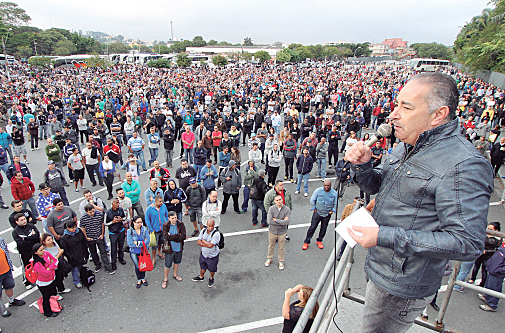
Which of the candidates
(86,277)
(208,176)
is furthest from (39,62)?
(86,277)

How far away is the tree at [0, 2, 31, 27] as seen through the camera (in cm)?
9012

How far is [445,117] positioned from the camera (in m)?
1.51

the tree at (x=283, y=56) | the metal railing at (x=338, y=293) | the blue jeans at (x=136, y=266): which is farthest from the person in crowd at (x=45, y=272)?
the tree at (x=283, y=56)

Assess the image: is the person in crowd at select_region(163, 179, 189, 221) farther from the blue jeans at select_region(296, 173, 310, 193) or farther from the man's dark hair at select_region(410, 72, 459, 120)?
the man's dark hair at select_region(410, 72, 459, 120)

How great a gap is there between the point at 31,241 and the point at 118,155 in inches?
213

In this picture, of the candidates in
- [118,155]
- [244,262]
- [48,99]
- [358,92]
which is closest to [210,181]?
[244,262]

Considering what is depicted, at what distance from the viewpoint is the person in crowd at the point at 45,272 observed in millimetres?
5246

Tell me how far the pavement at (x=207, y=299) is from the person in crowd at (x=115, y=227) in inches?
17.4

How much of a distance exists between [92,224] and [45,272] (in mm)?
1286

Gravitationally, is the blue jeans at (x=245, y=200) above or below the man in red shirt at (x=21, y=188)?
below

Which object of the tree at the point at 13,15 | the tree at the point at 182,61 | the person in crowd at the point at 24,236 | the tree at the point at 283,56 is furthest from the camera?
the tree at the point at 13,15

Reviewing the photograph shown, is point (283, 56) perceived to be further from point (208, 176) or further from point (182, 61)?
point (208, 176)

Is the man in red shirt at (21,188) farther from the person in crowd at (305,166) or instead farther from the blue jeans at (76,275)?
the person in crowd at (305,166)

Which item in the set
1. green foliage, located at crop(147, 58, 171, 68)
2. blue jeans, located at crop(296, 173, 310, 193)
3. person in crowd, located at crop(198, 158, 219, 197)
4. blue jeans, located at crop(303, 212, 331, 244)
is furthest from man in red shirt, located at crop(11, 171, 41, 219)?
green foliage, located at crop(147, 58, 171, 68)
